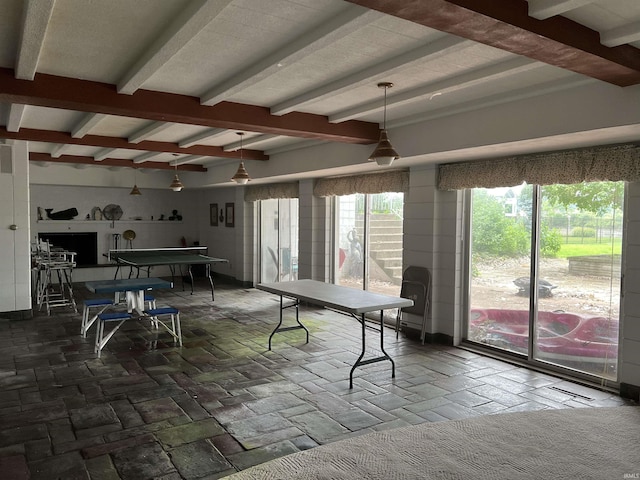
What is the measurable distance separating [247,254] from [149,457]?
736 cm

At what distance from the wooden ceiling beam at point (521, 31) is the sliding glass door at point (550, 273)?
6.12ft

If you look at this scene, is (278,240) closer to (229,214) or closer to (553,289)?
(229,214)

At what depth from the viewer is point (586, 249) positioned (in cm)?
472

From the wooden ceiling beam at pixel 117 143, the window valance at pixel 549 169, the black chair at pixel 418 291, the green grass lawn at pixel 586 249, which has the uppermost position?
the wooden ceiling beam at pixel 117 143

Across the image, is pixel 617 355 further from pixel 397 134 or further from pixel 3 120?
pixel 3 120

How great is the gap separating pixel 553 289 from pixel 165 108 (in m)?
4.14

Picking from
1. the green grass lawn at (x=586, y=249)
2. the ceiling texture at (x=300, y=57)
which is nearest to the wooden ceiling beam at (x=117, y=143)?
the ceiling texture at (x=300, y=57)

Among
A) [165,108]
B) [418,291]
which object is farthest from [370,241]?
[165,108]

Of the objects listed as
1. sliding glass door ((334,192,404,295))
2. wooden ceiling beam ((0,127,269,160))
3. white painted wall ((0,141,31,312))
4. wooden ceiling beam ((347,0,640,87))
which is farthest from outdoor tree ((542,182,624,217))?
white painted wall ((0,141,31,312))

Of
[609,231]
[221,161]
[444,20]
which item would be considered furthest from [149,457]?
[221,161]

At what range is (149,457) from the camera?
3119 mm

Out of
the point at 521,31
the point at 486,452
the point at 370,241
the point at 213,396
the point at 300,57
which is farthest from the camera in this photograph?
the point at 370,241

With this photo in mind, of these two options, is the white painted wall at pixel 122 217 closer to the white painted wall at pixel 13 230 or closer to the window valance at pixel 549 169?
the white painted wall at pixel 13 230

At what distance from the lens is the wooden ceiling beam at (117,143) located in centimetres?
595
